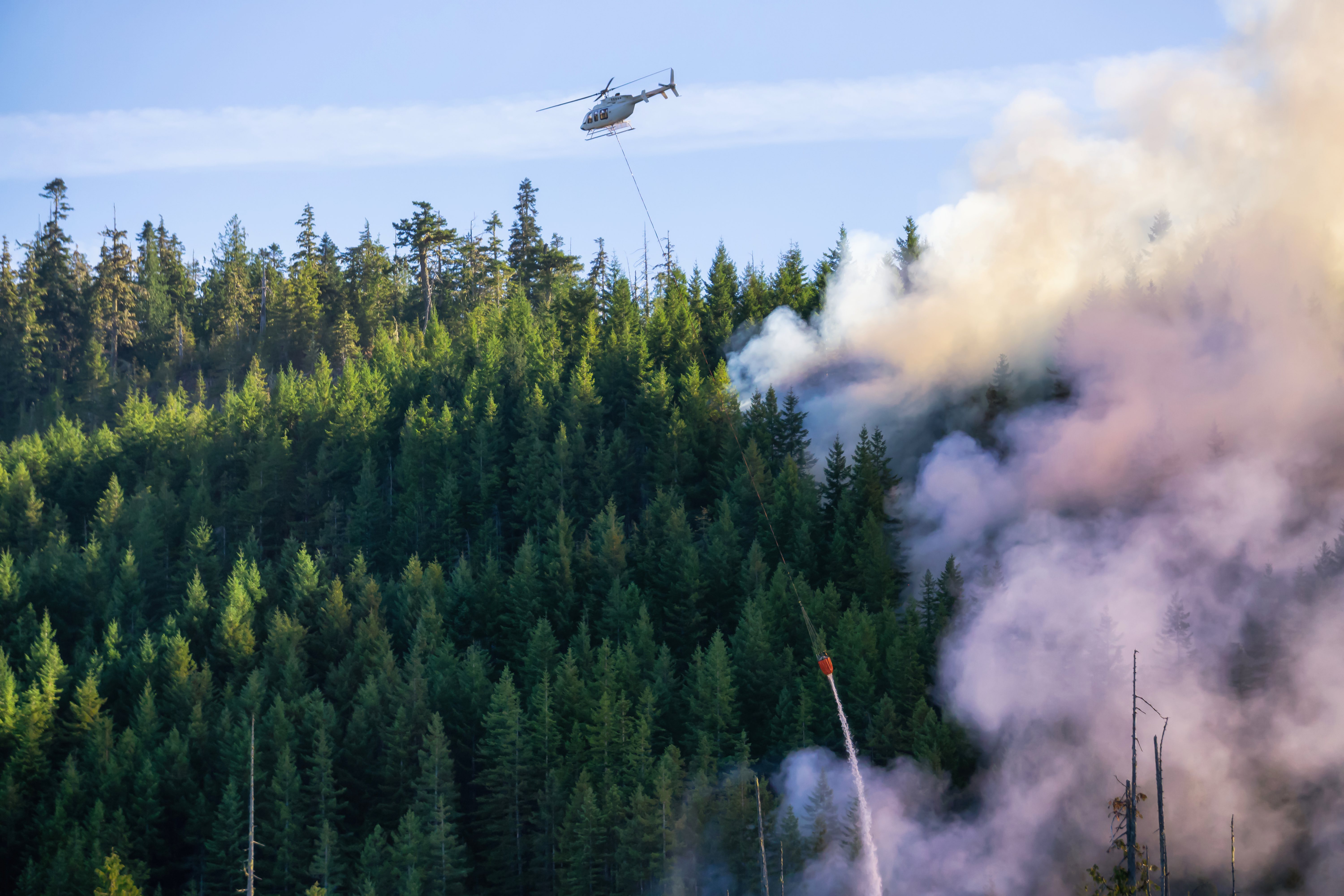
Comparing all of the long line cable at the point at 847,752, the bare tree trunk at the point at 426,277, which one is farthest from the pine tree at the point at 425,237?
the long line cable at the point at 847,752

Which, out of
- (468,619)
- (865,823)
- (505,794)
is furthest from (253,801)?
(865,823)

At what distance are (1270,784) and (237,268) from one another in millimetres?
143697

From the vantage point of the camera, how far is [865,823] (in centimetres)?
6191

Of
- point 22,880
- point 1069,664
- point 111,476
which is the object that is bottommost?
point 22,880

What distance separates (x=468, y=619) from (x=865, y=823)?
33025mm

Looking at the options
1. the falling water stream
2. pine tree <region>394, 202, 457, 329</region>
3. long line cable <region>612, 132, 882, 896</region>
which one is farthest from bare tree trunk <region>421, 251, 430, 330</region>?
the falling water stream

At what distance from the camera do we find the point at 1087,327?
9088 cm

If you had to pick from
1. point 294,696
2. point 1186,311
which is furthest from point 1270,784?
point 294,696

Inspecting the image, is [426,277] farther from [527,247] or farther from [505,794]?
[505,794]

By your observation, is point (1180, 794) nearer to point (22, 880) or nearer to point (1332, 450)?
point (1332, 450)

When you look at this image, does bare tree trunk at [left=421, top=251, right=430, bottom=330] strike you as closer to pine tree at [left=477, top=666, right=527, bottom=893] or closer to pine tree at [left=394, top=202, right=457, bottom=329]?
pine tree at [left=394, top=202, right=457, bottom=329]

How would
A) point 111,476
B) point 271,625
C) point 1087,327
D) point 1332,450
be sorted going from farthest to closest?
1. point 111,476
2. point 1087,327
3. point 271,625
4. point 1332,450

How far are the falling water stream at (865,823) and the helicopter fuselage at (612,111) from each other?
29145mm

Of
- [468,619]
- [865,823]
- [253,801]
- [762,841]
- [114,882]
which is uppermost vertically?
[468,619]
